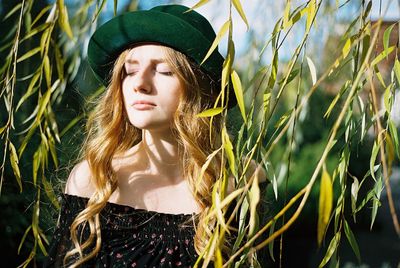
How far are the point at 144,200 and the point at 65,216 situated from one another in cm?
17

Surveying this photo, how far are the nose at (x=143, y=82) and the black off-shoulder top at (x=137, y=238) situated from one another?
26cm

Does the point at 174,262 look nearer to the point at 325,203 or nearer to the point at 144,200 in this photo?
the point at 144,200

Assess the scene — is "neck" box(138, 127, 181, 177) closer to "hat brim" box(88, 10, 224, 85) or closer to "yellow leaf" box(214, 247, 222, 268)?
"hat brim" box(88, 10, 224, 85)

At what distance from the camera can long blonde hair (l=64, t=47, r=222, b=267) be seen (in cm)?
145

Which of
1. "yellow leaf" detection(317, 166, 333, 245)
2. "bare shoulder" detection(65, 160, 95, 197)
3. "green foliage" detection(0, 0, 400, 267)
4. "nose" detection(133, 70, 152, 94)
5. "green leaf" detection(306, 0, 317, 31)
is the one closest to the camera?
"yellow leaf" detection(317, 166, 333, 245)

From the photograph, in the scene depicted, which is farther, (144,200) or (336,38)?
(336,38)

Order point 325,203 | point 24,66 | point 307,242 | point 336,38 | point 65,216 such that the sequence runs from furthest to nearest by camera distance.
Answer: point 307,242 → point 24,66 → point 336,38 → point 65,216 → point 325,203

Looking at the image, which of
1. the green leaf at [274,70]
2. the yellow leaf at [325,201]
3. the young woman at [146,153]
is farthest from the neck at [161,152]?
the yellow leaf at [325,201]

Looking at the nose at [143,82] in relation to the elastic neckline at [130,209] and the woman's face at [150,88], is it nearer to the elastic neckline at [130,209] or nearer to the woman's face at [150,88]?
the woman's face at [150,88]

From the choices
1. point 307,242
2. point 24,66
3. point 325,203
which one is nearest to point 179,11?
point 325,203

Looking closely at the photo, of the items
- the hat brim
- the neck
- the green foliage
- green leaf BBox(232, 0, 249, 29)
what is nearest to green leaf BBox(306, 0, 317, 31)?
the green foliage

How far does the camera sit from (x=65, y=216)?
5.00ft

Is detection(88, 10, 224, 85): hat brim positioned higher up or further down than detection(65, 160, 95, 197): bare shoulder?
higher up

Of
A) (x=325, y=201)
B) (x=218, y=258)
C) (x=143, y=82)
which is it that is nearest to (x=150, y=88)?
(x=143, y=82)
